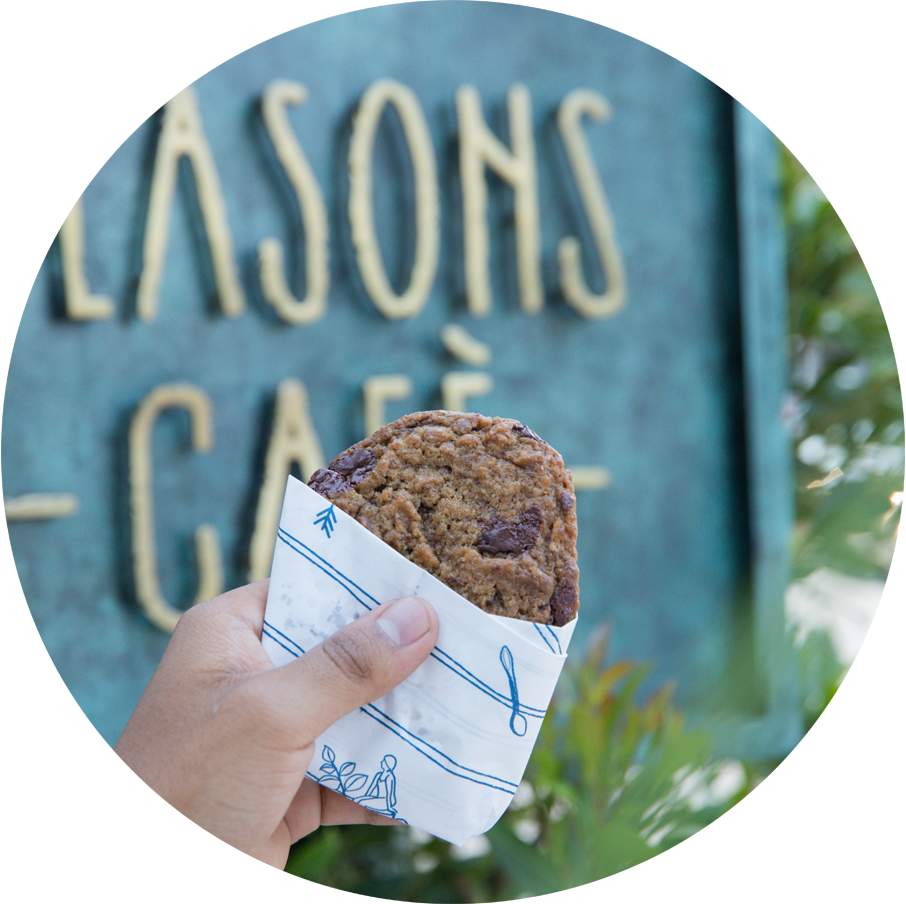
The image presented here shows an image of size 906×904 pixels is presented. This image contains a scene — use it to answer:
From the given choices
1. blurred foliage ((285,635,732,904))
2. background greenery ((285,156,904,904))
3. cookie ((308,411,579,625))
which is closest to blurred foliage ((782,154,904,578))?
background greenery ((285,156,904,904))

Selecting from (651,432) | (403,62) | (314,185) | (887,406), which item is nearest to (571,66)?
(403,62)

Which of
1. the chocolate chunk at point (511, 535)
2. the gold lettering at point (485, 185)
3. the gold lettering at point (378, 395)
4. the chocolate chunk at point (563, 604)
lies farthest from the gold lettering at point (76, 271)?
the chocolate chunk at point (563, 604)

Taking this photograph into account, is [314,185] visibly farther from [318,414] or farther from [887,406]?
[887,406]

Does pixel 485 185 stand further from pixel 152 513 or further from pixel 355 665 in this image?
pixel 355 665

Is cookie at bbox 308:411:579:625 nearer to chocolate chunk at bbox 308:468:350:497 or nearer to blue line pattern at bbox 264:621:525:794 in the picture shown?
chocolate chunk at bbox 308:468:350:497

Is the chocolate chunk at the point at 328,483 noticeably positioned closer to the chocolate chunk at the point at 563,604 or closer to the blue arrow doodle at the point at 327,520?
the blue arrow doodle at the point at 327,520

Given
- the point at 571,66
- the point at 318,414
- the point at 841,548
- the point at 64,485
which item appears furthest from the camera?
the point at 841,548
